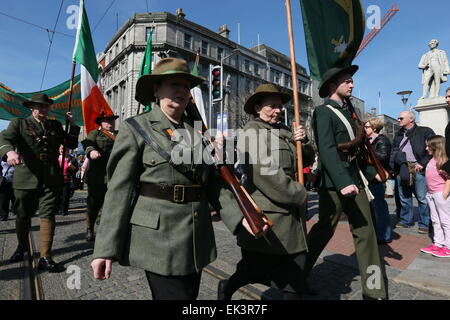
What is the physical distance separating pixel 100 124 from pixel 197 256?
466 centimetres

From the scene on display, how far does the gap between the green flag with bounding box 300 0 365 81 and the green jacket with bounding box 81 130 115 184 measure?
3.70 metres

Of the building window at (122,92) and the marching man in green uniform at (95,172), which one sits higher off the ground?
the building window at (122,92)

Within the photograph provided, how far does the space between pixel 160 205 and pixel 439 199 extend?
464cm

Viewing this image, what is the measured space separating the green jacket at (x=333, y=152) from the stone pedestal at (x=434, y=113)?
11073 millimetres

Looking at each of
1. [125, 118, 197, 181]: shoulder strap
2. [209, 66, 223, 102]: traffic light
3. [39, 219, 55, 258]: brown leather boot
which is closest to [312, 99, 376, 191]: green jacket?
[125, 118, 197, 181]: shoulder strap

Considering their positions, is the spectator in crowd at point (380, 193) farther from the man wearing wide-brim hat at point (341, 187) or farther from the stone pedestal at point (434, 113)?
the stone pedestal at point (434, 113)

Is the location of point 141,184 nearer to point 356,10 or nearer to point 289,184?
point 289,184

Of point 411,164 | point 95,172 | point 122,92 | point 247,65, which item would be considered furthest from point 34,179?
point 247,65

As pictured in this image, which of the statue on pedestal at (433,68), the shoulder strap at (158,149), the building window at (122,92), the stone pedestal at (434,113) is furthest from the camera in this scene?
the building window at (122,92)

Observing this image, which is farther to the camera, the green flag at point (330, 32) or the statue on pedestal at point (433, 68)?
the statue on pedestal at point (433, 68)

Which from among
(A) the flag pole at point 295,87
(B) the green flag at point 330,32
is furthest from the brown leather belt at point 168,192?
(B) the green flag at point 330,32

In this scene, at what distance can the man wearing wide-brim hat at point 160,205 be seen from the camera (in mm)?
1586

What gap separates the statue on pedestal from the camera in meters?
11.9

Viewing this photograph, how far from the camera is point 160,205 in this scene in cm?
165
